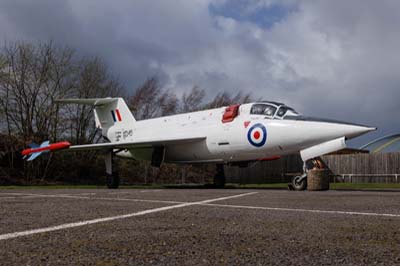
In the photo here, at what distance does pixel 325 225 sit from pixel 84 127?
75.4 feet

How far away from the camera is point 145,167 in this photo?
25.3 metres

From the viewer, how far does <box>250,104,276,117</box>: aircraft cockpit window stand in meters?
12.4

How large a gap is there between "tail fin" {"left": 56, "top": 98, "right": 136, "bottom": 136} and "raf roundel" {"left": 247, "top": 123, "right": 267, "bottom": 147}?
272 inches

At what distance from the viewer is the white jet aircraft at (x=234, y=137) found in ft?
37.1

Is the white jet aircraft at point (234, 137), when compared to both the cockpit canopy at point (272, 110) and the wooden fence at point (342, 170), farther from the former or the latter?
the wooden fence at point (342, 170)

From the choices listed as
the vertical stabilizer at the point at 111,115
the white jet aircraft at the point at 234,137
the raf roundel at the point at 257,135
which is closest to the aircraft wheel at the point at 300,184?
the white jet aircraft at the point at 234,137

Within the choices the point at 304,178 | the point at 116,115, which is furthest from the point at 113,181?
the point at 304,178

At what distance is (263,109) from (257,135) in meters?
0.89

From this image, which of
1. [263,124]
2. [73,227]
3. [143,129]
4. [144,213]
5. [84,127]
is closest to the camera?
[73,227]

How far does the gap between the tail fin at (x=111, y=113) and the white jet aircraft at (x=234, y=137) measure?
30 cm

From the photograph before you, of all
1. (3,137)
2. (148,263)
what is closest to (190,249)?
(148,263)

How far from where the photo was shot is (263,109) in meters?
12.6

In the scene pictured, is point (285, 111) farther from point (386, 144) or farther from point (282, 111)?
point (386, 144)

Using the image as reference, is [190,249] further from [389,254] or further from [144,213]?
[144,213]
